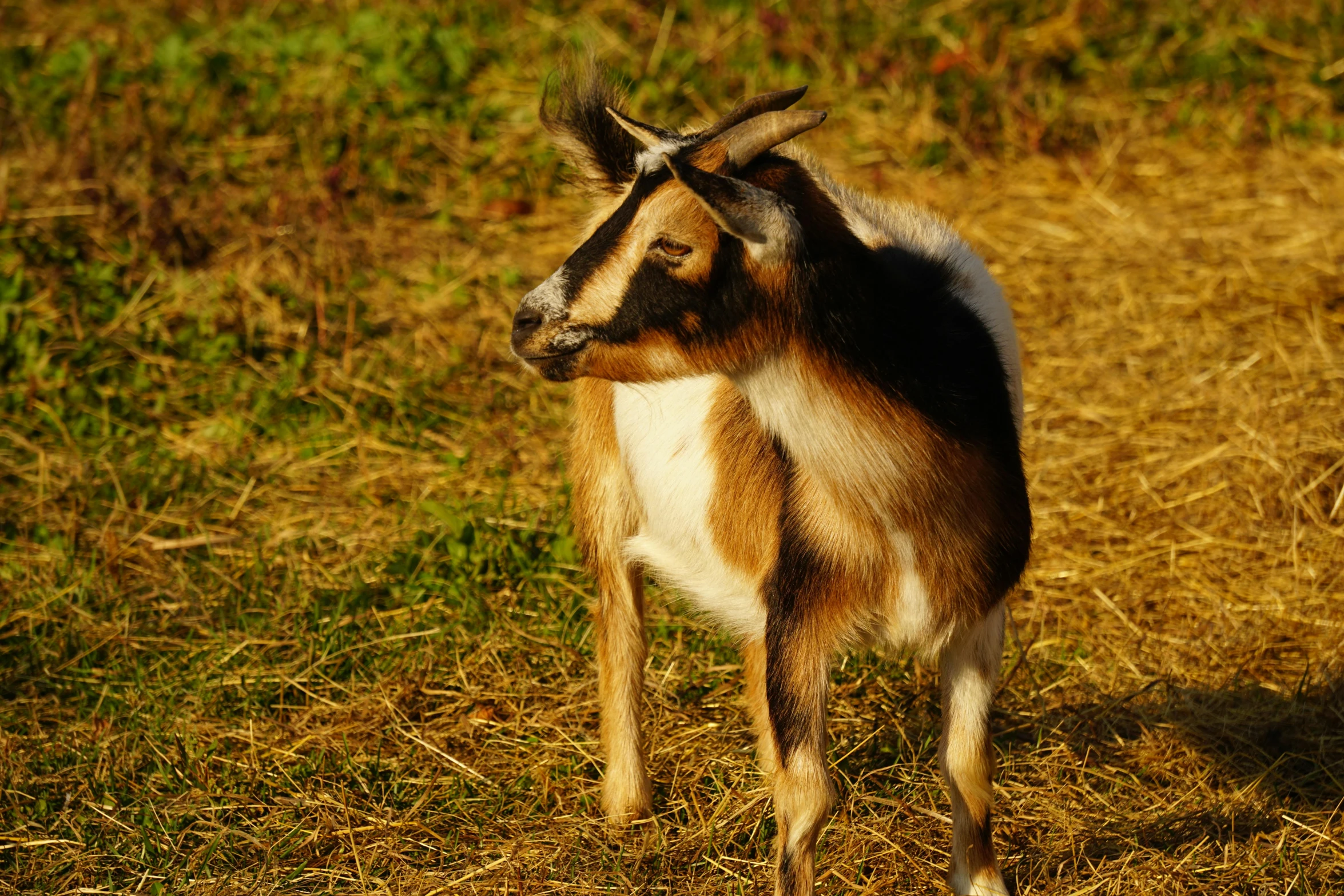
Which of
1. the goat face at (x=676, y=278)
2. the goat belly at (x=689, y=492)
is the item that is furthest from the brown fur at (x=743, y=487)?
the goat face at (x=676, y=278)

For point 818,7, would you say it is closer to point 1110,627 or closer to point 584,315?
point 1110,627

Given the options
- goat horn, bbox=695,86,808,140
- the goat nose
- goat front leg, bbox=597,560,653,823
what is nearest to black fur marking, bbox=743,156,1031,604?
goat horn, bbox=695,86,808,140

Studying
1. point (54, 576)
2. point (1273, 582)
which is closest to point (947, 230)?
point (1273, 582)

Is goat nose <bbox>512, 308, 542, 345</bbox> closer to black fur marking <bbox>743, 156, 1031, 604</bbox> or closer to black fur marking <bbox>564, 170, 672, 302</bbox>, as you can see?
black fur marking <bbox>564, 170, 672, 302</bbox>

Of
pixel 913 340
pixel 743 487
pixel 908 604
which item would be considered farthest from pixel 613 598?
pixel 913 340

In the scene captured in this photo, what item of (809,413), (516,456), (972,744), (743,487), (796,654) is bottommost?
(516,456)

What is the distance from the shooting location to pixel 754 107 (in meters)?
2.70

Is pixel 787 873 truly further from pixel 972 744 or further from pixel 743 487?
pixel 743 487

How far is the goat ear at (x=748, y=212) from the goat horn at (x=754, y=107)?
9.0 inches

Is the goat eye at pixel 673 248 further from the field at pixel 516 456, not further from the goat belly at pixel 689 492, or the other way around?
the field at pixel 516 456

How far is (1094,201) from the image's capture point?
6.52 m

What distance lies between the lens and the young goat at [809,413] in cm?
256

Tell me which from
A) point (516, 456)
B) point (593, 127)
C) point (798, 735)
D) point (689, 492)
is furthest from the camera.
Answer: point (516, 456)

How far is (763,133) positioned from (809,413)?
0.55m
